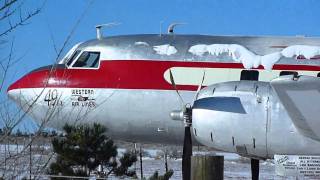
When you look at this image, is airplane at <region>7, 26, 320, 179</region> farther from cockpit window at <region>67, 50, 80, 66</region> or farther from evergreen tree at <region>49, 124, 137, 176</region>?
evergreen tree at <region>49, 124, 137, 176</region>

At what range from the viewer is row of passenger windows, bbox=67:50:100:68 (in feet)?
48.2

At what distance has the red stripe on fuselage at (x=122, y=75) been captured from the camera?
13.4 m

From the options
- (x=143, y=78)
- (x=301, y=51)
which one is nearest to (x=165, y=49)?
(x=143, y=78)

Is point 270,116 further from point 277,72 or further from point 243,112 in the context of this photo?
point 277,72

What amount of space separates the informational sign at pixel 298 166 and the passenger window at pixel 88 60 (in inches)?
351

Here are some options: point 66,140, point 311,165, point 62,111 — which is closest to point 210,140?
point 66,140

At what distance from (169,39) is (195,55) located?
42.6 inches

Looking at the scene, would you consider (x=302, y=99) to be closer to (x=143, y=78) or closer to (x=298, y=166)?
(x=298, y=166)

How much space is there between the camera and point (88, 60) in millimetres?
14844

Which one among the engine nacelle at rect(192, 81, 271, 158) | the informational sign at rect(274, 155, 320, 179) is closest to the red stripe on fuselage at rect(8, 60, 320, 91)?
the engine nacelle at rect(192, 81, 271, 158)

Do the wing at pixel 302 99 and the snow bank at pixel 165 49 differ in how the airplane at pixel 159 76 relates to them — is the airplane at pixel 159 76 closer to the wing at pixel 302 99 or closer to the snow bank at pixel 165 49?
the snow bank at pixel 165 49

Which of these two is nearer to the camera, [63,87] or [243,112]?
[243,112]

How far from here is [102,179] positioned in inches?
393

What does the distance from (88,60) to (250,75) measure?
4.49 meters
